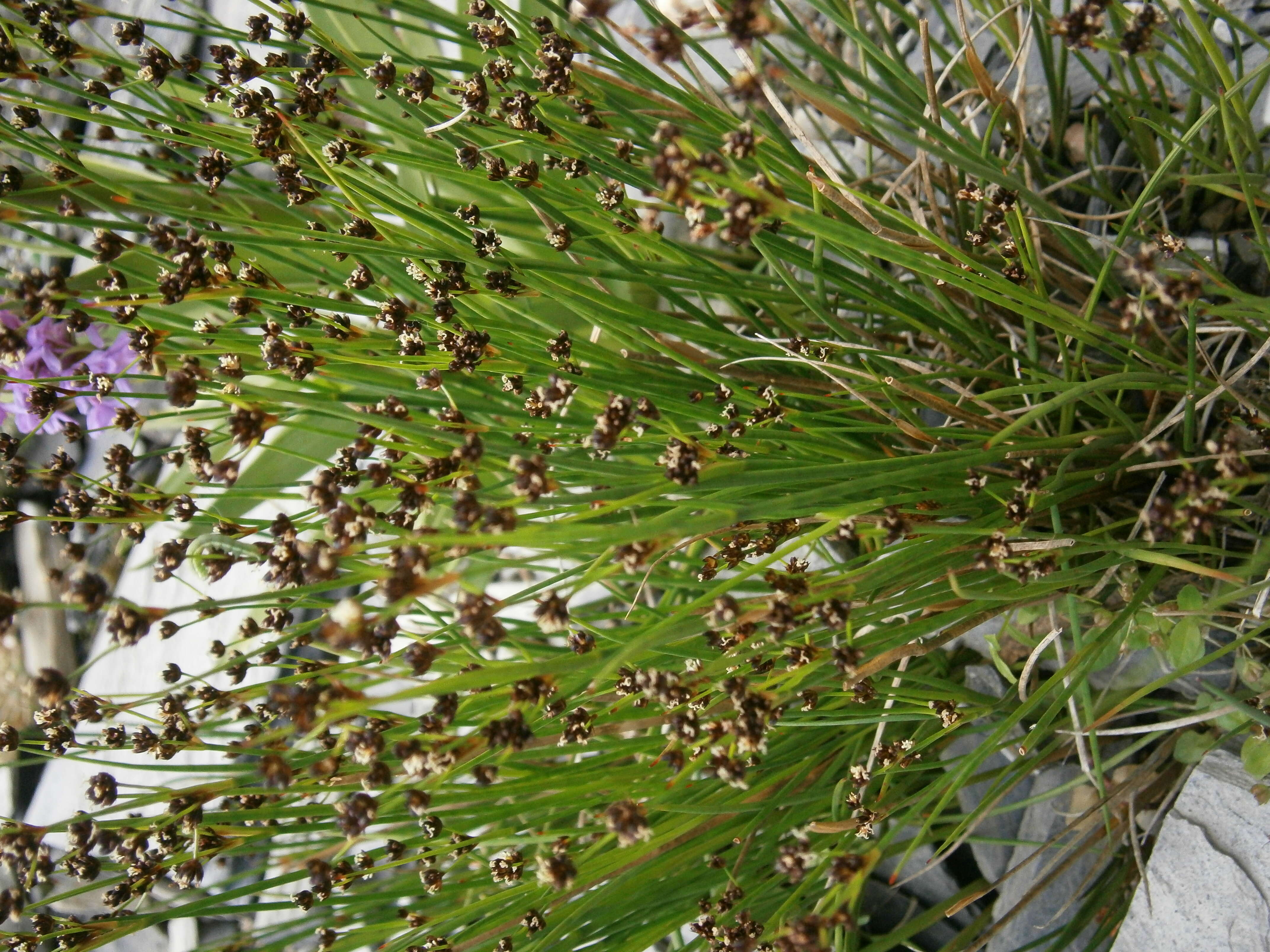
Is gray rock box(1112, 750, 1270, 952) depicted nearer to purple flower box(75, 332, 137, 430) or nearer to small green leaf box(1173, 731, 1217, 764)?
→ small green leaf box(1173, 731, 1217, 764)

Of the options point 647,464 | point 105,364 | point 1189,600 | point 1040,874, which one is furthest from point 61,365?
point 1040,874

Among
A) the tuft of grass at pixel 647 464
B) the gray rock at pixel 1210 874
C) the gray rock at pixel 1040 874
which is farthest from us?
the gray rock at pixel 1040 874

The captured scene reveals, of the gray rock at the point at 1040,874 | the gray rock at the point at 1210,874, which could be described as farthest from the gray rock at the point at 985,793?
the gray rock at the point at 1210,874

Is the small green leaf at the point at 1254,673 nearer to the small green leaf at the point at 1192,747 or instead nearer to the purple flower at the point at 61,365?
the small green leaf at the point at 1192,747

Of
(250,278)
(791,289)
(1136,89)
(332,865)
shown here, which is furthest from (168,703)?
(1136,89)

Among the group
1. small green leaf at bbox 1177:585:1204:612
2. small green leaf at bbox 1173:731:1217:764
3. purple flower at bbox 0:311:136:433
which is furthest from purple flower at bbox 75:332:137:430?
small green leaf at bbox 1173:731:1217:764

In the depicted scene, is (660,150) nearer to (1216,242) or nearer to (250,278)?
(250,278)
